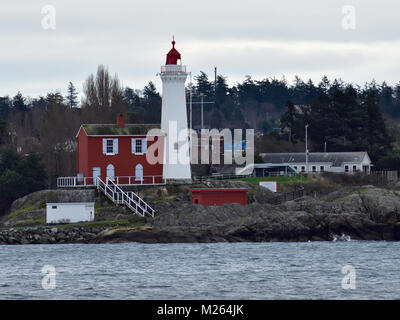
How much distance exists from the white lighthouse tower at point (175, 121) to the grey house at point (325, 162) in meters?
12.4

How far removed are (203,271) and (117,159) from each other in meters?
21.3

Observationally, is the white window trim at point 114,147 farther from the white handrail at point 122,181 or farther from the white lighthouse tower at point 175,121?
the white lighthouse tower at point 175,121

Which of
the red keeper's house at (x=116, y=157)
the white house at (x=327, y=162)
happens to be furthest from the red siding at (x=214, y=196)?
the white house at (x=327, y=162)

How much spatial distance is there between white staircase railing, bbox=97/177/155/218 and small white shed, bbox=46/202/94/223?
223 cm

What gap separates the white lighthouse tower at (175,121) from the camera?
54938 millimetres

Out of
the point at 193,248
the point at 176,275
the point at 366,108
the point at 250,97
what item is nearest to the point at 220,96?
the point at 250,97

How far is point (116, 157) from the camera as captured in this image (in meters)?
55.8

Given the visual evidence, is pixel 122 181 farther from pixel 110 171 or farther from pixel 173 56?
pixel 173 56

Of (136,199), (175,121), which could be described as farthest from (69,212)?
(175,121)

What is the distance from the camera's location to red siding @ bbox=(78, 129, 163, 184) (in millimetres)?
55531

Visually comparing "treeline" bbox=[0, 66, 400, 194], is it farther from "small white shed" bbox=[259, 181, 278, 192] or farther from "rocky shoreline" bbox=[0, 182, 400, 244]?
"rocky shoreline" bbox=[0, 182, 400, 244]

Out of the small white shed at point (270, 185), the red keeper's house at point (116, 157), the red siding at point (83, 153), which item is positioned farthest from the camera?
the small white shed at point (270, 185)

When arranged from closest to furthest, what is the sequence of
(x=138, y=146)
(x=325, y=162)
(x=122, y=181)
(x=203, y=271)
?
(x=203, y=271) → (x=122, y=181) → (x=138, y=146) → (x=325, y=162)

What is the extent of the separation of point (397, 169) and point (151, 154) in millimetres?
20846
